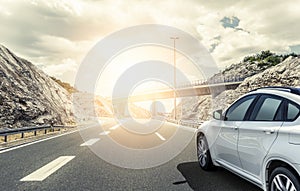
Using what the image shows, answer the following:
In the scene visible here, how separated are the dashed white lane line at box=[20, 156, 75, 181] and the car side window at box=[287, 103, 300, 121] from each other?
445cm

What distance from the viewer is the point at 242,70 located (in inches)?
3839

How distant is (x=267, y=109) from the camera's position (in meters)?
4.37

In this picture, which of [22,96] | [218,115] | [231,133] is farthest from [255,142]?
[22,96]

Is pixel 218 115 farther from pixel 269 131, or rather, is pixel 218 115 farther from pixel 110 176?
pixel 110 176

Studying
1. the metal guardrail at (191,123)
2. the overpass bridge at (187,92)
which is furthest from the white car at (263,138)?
the overpass bridge at (187,92)

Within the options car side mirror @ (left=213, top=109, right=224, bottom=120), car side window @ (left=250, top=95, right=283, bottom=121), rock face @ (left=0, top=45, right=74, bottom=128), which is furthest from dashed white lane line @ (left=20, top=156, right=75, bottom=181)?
rock face @ (left=0, top=45, right=74, bottom=128)

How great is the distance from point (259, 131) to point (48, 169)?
15.1 feet

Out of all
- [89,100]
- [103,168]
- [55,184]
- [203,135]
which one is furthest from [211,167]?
[89,100]

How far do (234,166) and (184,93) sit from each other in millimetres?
63845

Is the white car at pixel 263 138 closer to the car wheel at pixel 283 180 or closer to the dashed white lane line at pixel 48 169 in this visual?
the car wheel at pixel 283 180

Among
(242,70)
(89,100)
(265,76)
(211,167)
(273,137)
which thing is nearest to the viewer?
(273,137)

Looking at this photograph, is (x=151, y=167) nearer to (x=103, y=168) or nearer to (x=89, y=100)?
(x=103, y=168)

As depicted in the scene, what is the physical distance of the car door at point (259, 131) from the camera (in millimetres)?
3943

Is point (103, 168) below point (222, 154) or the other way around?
below
